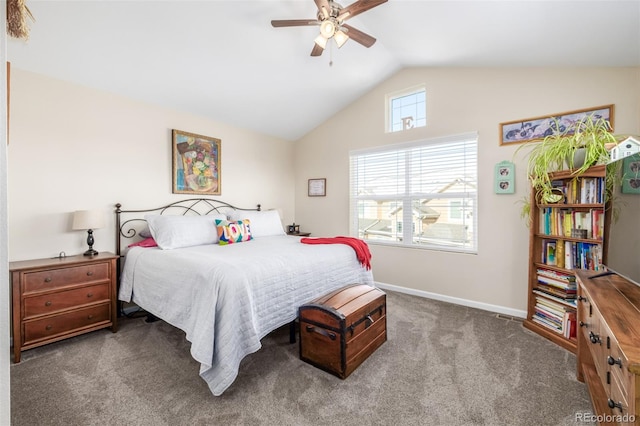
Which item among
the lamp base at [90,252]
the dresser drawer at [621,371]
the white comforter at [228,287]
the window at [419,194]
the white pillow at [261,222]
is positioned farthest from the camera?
the white pillow at [261,222]

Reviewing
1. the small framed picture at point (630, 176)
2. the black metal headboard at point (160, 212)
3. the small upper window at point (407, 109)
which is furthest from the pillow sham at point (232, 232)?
the small framed picture at point (630, 176)

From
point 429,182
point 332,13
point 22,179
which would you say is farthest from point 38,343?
point 429,182

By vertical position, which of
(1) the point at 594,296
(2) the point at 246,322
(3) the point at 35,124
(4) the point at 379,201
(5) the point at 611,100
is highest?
(5) the point at 611,100

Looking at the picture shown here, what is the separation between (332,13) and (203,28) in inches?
46.5

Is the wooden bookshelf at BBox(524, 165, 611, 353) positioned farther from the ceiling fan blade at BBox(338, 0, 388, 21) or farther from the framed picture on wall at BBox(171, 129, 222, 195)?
the framed picture on wall at BBox(171, 129, 222, 195)

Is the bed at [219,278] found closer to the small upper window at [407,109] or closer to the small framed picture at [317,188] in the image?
the small framed picture at [317,188]

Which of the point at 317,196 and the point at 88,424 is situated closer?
the point at 88,424

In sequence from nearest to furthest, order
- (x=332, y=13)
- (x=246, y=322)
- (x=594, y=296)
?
1. (x=594, y=296)
2. (x=246, y=322)
3. (x=332, y=13)

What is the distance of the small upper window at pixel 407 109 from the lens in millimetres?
3662

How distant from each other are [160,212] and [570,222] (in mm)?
4202

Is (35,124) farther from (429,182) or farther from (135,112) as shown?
(429,182)

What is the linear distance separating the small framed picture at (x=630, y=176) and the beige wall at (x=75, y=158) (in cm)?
441

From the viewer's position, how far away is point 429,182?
3.61m

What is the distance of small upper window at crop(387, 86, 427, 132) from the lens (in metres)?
3.66
